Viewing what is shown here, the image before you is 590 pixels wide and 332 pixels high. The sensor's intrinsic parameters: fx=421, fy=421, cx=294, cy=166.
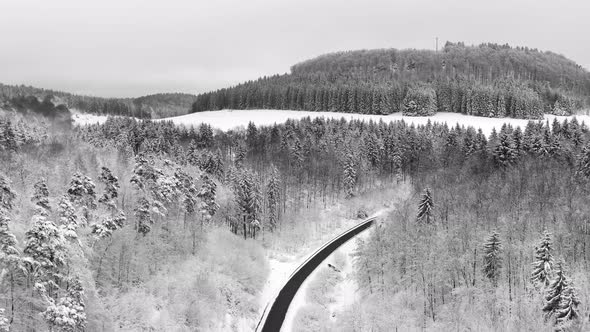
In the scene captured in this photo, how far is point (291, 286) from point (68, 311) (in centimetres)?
3006

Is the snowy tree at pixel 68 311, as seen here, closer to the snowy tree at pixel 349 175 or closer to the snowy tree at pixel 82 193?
the snowy tree at pixel 82 193

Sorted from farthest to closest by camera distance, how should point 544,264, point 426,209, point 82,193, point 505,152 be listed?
point 505,152 → point 426,209 → point 82,193 → point 544,264

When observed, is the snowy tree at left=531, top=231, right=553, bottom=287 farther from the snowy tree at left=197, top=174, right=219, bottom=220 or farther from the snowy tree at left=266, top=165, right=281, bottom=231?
the snowy tree at left=266, top=165, right=281, bottom=231

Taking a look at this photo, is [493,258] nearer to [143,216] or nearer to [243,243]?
[243,243]

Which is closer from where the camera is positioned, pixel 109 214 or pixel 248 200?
pixel 109 214

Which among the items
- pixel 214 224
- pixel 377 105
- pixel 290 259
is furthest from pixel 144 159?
pixel 377 105

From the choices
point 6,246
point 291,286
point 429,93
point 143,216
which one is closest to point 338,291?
point 291,286

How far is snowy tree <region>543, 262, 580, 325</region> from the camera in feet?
117

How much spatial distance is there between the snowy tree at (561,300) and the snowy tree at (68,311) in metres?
37.1

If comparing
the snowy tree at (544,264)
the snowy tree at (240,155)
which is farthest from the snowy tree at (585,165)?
the snowy tree at (240,155)

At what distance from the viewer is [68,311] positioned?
84.2 ft

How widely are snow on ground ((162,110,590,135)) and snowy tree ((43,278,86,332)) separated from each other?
120841mm

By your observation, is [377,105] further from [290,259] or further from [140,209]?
[140,209]

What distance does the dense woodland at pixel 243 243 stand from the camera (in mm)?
31656
